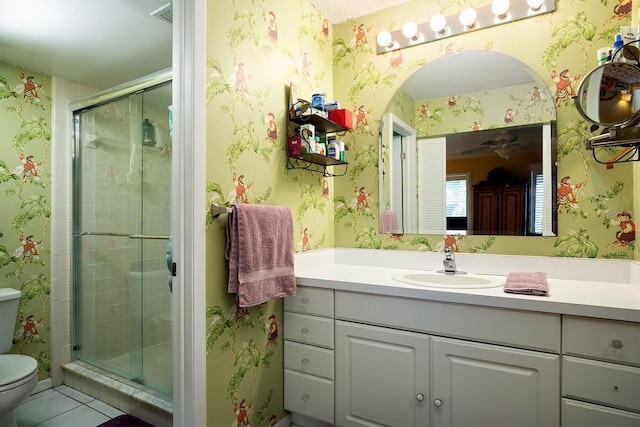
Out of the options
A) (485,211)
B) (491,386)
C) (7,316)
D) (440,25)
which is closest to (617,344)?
(491,386)

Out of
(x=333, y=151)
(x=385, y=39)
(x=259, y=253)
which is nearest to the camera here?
(x=259, y=253)

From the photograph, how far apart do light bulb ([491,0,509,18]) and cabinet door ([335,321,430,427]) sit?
1.67 m

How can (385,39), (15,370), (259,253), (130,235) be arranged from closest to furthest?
(259,253) → (15,370) → (385,39) → (130,235)

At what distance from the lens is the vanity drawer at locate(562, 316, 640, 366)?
1103 mm

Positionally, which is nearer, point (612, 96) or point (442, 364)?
point (612, 96)

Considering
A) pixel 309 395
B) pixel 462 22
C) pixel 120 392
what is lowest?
pixel 120 392

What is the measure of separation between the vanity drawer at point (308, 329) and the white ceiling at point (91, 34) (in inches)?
69.5

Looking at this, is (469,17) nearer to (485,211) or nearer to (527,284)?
(485,211)

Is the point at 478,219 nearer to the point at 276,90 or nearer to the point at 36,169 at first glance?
the point at 276,90

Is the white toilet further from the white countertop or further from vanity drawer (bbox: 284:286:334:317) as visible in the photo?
the white countertop

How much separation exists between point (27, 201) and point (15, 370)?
110 centimetres

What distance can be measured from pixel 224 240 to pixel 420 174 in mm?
1184

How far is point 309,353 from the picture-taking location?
1.70 metres

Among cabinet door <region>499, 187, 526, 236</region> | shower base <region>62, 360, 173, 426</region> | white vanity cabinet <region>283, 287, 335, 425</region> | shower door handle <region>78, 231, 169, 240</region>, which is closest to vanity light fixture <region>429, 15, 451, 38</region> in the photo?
cabinet door <region>499, 187, 526, 236</region>
